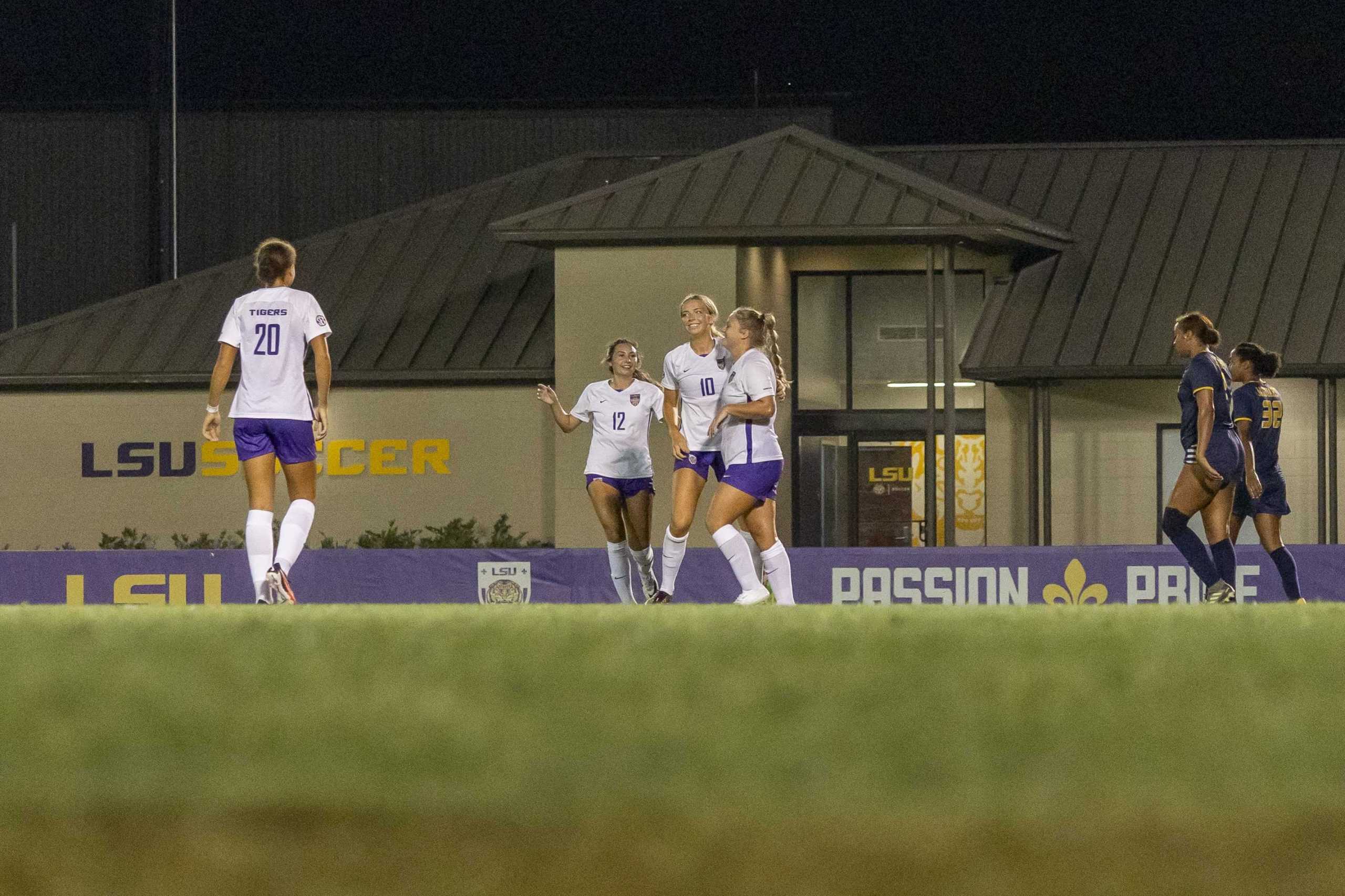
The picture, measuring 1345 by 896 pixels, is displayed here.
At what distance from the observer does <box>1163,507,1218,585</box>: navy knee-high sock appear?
11852 mm

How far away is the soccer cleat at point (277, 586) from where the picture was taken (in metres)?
8.75

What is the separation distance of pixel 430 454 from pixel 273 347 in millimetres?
16995

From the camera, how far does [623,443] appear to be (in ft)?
42.0

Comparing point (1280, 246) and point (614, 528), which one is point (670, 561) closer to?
point (614, 528)

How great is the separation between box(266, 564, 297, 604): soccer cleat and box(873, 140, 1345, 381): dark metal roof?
648 inches

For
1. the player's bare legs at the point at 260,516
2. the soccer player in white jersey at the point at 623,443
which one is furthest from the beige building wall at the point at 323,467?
the player's bare legs at the point at 260,516

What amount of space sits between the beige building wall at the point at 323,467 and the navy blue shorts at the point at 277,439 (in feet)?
53.3

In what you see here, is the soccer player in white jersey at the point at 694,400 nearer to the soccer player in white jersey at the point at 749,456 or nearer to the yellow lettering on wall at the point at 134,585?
the soccer player in white jersey at the point at 749,456

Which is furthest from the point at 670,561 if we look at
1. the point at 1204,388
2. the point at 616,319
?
the point at 616,319

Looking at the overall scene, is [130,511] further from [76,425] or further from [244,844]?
[244,844]

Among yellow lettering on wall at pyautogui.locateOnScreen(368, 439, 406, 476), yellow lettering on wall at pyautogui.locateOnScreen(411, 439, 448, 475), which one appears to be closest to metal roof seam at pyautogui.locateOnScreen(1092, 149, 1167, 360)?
yellow lettering on wall at pyautogui.locateOnScreen(411, 439, 448, 475)

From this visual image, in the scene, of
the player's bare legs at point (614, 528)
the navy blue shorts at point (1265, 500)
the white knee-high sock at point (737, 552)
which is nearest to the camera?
the white knee-high sock at point (737, 552)

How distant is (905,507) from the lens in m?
26.5

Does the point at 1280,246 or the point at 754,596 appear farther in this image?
the point at 1280,246
